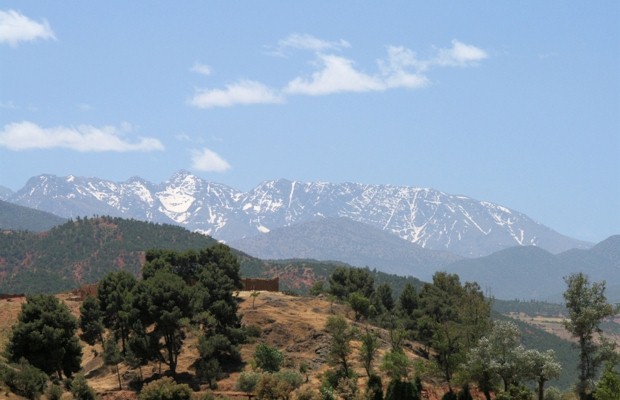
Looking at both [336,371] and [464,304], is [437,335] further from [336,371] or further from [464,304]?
[336,371]

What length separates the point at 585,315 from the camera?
75688mm

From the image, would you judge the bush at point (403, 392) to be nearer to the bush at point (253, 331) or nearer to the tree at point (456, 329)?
the tree at point (456, 329)

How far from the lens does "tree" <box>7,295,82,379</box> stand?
271 feet

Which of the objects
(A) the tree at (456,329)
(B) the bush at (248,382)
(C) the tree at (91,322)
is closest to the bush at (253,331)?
(C) the tree at (91,322)

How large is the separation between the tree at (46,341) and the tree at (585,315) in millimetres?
46685

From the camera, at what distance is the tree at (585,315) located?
76000 millimetres

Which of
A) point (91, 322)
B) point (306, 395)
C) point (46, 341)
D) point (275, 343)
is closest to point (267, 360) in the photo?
point (275, 343)

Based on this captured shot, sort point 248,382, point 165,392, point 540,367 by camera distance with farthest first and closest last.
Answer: point 248,382, point 540,367, point 165,392

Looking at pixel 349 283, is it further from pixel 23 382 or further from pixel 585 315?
pixel 23 382

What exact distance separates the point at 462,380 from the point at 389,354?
27.4ft

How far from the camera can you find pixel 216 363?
89250 mm

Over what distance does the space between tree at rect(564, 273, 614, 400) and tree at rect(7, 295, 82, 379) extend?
153 feet

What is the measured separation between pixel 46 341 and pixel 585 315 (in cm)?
4929

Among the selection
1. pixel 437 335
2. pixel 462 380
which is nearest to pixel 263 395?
pixel 462 380
